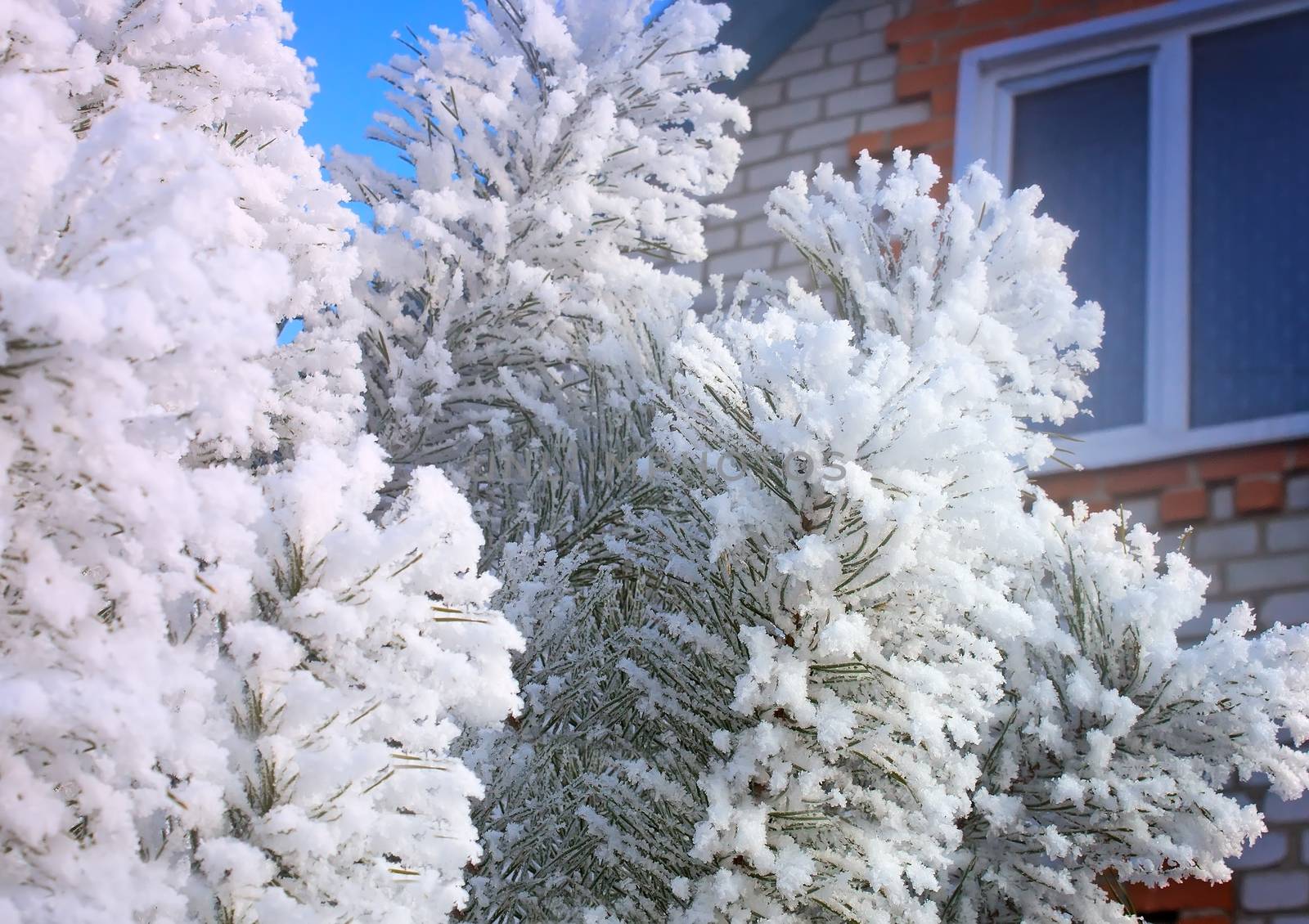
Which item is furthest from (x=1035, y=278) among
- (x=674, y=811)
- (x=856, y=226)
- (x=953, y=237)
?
(x=674, y=811)

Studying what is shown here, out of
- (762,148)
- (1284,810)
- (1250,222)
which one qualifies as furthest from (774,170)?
(1284,810)

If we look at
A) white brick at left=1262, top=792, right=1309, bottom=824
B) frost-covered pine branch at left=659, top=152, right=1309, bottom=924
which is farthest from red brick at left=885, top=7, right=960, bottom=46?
frost-covered pine branch at left=659, top=152, right=1309, bottom=924

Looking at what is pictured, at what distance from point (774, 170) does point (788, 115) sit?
0.65 ft

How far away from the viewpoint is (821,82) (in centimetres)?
389

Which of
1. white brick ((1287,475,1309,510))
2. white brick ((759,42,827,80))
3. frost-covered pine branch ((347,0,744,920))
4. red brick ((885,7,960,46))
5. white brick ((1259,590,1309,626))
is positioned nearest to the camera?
frost-covered pine branch ((347,0,744,920))

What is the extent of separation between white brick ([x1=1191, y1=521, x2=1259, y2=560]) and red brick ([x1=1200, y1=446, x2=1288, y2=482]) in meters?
0.13

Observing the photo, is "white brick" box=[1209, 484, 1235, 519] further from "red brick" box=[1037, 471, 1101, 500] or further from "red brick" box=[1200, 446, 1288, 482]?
"red brick" box=[1037, 471, 1101, 500]

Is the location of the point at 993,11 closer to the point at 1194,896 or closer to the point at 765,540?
the point at 1194,896

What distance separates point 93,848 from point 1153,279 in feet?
10.5

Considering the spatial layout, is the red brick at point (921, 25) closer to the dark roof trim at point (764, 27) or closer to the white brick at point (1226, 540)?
the dark roof trim at point (764, 27)

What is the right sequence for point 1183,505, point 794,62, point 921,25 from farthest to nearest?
point 794,62 → point 921,25 → point 1183,505

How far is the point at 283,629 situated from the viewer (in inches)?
30.5

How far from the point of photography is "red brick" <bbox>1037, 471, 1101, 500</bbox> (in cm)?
309

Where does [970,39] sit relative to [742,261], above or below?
above
